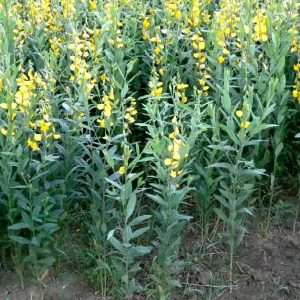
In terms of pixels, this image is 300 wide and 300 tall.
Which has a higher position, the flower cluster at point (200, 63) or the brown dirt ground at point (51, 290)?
the flower cluster at point (200, 63)

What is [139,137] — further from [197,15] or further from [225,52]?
[197,15]

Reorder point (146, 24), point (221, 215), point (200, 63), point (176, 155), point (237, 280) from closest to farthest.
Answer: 1. point (176, 155)
2. point (221, 215)
3. point (237, 280)
4. point (200, 63)
5. point (146, 24)

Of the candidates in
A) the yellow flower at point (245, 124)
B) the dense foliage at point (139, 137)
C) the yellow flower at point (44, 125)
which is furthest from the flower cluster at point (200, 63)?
the yellow flower at point (44, 125)

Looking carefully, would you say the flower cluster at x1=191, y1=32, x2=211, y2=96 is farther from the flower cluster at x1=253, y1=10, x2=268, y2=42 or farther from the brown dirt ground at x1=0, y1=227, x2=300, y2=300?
the brown dirt ground at x1=0, y1=227, x2=300, y2=300

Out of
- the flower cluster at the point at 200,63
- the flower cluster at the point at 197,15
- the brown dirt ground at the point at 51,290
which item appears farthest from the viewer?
the flower cluster at the point at 197,15

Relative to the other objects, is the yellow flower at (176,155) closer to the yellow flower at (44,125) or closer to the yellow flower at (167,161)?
the yellow flower at (167,161)

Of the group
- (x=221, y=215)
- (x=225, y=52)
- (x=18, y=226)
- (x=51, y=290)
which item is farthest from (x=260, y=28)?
(x=51, y=290)

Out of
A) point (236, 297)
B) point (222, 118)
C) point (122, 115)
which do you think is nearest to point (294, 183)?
point (222, 118)

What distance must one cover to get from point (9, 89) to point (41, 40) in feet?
3.68

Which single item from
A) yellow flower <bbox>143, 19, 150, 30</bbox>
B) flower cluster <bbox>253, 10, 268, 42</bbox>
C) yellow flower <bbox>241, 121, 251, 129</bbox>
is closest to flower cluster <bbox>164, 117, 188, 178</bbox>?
yellow flower <bbox>241, 121, 251, 129</bbox>

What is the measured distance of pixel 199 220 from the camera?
13.5ft

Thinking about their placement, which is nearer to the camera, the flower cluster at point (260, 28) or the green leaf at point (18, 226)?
the green leaf at point (18, 226)

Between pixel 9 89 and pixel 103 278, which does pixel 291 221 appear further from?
pixel 9 89

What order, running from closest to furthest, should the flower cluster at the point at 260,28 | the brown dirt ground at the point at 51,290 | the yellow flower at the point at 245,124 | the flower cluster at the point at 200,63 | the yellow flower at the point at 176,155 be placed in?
1. the yellow flower at the point at 176,155
2. the yellow flower at the point at 245,124
3. the brown dirt ground at the point at 51,290
4. the flower cluster at the point at 260,28
5. the flower cluster at the point at 200,63
